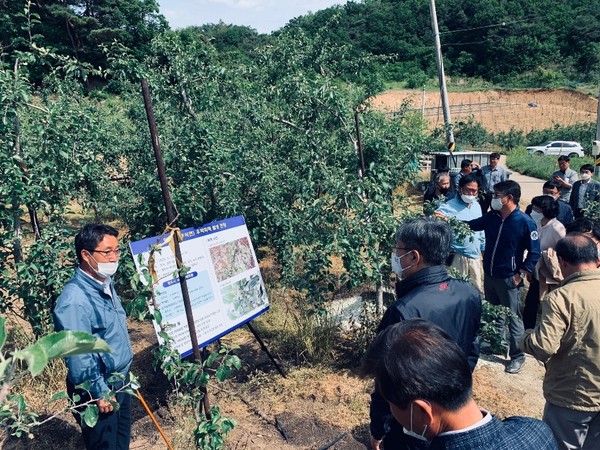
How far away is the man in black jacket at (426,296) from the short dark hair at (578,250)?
0.56m

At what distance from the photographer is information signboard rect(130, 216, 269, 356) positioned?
299 centimetres

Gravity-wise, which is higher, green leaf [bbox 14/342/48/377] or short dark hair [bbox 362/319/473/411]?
green leaf [bbox 14/342/48/377]

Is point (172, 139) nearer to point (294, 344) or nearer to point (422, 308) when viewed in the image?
point (294, 344)

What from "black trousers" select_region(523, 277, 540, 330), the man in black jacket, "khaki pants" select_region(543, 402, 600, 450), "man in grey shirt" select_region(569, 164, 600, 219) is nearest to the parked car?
"man in grey shirt" select_region(569, 164, 600, 219)

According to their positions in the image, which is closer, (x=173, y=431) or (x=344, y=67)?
(x=173, y=431)

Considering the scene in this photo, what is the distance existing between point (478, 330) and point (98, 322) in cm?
202

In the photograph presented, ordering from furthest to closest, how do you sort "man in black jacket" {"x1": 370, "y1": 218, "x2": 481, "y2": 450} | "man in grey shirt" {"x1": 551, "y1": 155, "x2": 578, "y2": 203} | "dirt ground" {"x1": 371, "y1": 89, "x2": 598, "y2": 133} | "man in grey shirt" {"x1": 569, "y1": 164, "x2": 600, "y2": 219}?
1. "dirt ground" {"x1": 371, "y1": 89, "x2": 598, "y2": 133}
2. "man in grey shirt" {"x1": 551, "y1": 155, "x2": 578, "y2": 203}
3. "man in grey shirt" {"x1": 569, "y1": 164, "x2": 600, "y2": 219}
4. "man in black jacket" {"x1": 370, "y1": 218, "x2": 481, "y2": 450}

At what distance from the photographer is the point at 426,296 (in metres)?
2.11

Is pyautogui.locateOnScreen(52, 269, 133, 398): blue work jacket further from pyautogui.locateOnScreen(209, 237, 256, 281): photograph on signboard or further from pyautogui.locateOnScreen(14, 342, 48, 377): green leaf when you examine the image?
pyautogui.locateOnScreen(14, 342, 48, 377): green leaf

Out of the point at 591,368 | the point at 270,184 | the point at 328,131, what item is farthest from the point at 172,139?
the point at 591,368

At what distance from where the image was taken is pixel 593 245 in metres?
2.38

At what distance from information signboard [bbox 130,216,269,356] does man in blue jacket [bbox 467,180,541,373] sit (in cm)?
217

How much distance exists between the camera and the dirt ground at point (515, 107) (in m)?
39.8

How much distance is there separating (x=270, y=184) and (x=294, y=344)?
5.33ft
